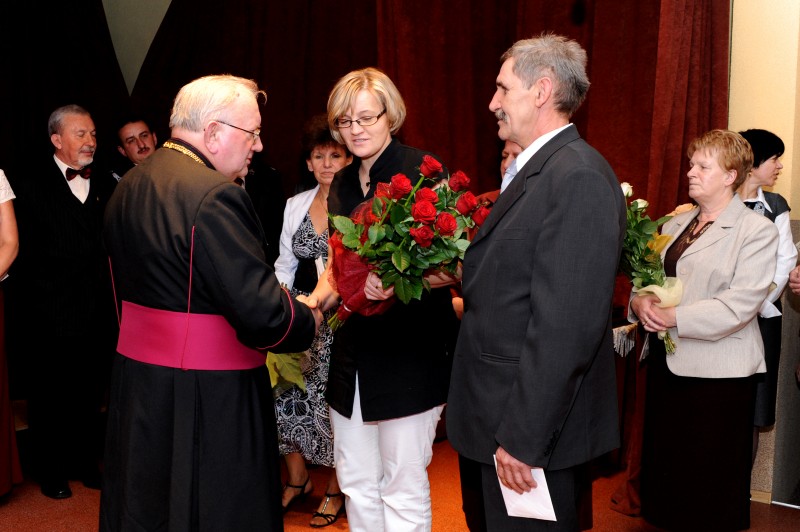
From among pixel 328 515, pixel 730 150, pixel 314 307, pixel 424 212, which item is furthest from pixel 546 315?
pixel 328 515

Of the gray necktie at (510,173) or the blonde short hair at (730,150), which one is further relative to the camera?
the blonde short hair at (730,150)

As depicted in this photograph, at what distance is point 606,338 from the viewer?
2.07 meters

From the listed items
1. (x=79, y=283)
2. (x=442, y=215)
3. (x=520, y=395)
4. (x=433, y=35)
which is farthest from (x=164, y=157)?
(x=433, y=35)

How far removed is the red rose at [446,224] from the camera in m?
2.15

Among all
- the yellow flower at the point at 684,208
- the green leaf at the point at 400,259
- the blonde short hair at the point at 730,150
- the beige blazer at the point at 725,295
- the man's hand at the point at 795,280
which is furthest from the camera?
the yellow flower at the point at 684,208

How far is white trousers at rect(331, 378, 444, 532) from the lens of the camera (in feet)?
8.45

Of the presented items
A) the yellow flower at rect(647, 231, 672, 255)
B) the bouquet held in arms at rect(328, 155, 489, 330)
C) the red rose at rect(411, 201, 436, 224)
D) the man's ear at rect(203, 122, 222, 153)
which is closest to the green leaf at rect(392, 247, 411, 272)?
the bouquet held in arms at rect(328, 155, 489, 330)

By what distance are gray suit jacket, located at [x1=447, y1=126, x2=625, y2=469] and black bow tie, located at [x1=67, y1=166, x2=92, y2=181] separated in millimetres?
2887

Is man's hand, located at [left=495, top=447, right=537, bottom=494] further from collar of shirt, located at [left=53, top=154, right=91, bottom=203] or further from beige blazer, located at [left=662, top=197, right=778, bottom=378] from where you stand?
collar of shirt, located at [left=53, top=154, right=91, bottom=203]

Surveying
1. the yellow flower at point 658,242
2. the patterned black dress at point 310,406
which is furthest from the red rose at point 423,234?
the patterned black dress at point 310,406

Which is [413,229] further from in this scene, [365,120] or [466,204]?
[365,120]

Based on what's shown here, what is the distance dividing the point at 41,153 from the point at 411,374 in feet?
13.1

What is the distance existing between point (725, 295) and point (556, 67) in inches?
57.9

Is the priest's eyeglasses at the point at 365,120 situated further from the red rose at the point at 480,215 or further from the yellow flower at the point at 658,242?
the yellow flower at the point at 658,242
